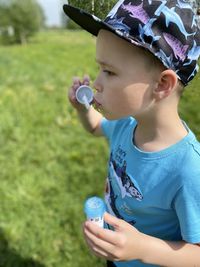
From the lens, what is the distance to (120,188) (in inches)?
56.7

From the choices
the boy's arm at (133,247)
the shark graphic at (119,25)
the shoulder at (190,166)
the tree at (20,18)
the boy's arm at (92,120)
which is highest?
the shark graphic at (119,25)

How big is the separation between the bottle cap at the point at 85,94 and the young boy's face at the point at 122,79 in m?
0.29

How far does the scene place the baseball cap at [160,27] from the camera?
1107 millimetres

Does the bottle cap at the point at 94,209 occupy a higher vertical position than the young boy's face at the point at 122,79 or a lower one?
lower

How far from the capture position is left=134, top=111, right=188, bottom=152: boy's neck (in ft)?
4.22

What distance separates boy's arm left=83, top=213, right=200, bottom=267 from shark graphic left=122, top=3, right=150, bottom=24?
58 cm

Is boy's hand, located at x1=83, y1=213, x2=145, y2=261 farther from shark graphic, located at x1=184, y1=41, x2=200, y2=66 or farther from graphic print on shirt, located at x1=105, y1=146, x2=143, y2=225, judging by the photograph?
shark graphic, located at x1=184, y1=41, x2=200, y2=66

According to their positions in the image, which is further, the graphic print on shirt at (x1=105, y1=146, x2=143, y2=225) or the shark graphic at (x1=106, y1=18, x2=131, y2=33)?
the graphic print on shirt at (x1=105, y1=146, x2=143, y2=225)

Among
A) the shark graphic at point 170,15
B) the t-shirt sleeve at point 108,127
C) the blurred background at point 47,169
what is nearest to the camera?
the shark graphic at point 170,15

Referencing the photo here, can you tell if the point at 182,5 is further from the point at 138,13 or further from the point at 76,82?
the point at 76,82

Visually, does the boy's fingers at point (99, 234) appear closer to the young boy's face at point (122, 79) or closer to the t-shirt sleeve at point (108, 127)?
the young boy's face at point (122, 79)

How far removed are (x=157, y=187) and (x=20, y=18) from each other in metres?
18.6

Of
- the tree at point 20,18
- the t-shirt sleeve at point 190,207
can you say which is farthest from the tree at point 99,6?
the tree at point 20,18

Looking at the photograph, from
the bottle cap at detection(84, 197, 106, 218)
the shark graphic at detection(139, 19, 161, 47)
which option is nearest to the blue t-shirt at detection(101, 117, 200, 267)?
the bottle cap at detection(84, 197, 106, 218)
